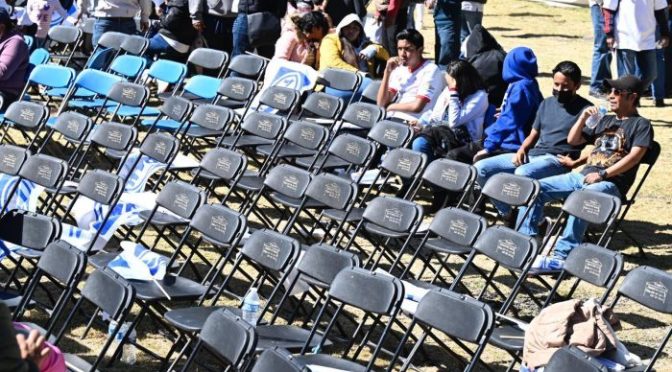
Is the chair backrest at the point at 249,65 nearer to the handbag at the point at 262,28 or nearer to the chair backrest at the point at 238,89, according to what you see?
the chair backrest at the point at 238,89

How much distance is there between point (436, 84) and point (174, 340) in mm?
3811

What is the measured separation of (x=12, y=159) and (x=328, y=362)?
3400 millimetres

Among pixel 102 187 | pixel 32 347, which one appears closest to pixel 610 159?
pixel 102 187

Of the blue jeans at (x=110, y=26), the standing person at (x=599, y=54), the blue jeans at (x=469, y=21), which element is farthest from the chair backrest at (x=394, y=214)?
the blue jeans at (x=110, y=26)

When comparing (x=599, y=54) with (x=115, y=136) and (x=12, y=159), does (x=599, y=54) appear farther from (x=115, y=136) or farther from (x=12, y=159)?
(x=12, y=159)

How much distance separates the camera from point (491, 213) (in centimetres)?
1026

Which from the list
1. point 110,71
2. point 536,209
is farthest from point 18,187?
point 110,71

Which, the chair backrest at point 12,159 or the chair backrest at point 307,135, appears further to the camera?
the chair backrest at point 307,135

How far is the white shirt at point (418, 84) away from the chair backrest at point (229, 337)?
4.74 metres

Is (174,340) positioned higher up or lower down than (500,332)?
lower down

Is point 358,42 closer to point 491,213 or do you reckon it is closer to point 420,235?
point 491,213

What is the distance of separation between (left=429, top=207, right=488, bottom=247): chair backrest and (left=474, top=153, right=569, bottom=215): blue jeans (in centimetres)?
139

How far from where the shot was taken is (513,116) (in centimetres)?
990

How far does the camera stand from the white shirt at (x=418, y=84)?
34.6ft
